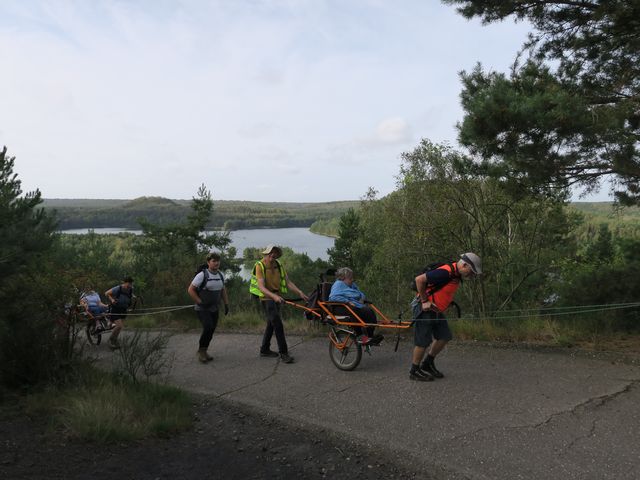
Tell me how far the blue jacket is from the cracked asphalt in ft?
2.96

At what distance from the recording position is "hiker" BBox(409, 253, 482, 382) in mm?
5578

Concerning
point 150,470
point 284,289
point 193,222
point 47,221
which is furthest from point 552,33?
point 193,222

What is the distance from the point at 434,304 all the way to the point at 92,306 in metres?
7.20

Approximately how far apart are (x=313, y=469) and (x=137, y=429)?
5.92 feet

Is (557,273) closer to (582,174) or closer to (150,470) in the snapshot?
(582,174)

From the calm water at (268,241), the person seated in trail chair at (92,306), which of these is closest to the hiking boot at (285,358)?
the person seated in trail chair at (92,306)

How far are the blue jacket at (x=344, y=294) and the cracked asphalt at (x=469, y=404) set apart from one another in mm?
902

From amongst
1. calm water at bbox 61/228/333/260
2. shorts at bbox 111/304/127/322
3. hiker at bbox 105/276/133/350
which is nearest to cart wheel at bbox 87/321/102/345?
hiker at bbox 105/276/133/350

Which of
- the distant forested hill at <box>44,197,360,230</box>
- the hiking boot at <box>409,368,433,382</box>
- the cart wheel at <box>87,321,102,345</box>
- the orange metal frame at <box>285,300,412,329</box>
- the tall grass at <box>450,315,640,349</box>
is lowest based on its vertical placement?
the cart wheel at <box>87,321,102,345</box>

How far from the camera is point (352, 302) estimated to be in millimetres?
6656

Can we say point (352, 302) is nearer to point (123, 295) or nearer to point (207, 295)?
point (207, 295)

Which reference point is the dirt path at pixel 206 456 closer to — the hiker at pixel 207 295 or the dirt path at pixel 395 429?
the dirt path at pixel 395 429

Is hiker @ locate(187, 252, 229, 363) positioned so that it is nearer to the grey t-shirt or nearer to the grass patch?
the grey t-shirt

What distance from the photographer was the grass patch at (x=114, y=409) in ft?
15.2
